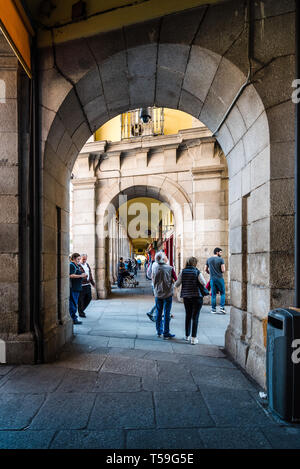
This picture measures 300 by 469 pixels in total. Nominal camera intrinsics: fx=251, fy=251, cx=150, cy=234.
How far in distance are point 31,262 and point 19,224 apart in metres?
0.54

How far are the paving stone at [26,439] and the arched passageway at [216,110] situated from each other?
1447 millimetres

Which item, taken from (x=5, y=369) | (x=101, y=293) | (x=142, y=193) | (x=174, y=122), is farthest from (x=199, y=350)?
(x=174, y=122)

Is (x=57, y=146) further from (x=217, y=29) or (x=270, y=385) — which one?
(x=270, y=385)

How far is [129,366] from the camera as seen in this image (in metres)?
3.26

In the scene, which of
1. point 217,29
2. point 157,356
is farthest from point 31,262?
point 217,29

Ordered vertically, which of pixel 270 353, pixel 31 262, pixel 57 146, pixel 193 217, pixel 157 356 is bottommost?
pixel 157 356

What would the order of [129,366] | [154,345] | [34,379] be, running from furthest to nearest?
[154,345] < [129,366] < [34,379]

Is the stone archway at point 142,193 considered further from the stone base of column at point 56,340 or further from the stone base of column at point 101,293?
the stone base of column at point 56,340

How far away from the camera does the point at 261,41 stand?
2.88 metres

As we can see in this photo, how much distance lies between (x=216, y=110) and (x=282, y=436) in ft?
12.5

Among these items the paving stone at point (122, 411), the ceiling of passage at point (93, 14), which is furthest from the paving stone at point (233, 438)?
the ceiling of passage at point (93, 14)

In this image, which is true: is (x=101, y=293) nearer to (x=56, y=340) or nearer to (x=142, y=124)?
(x=56, y=340)

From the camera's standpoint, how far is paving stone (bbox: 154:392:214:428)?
6.97ft

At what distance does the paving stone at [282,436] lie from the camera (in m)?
1.89
